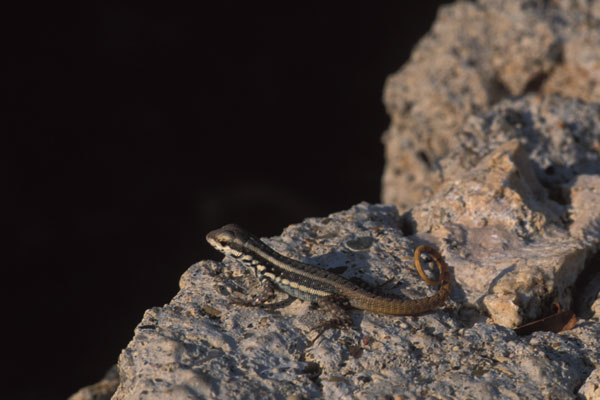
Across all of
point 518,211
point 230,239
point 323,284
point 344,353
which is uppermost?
point 230,239

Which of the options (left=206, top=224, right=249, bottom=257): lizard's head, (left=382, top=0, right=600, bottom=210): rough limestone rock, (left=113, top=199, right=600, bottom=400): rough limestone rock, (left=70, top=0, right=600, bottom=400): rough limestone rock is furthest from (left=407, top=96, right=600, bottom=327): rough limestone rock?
(left=206, top=224, right=249, bottom=257): lizard's head

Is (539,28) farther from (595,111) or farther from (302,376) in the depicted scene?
(302,376)

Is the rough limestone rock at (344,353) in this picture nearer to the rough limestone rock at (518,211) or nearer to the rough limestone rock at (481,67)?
the rough limestone rock at (518,211)

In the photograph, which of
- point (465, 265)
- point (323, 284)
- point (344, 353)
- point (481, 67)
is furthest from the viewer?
point (481, 67)

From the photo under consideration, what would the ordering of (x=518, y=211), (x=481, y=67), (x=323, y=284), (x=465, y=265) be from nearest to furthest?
(x=323, y=284)
(x=465, y=265)
(x=518, y=211)
(x=481, y=67)

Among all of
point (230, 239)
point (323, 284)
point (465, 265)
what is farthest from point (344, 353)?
point (230, 239)

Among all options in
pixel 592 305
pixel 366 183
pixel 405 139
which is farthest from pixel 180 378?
pixel 366 183

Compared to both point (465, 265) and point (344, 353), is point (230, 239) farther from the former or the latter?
point (465, 265)
